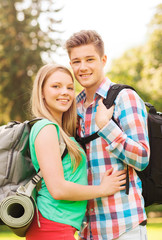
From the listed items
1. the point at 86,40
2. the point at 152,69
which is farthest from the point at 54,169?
the point at 152,69

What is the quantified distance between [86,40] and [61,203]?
1376 mm

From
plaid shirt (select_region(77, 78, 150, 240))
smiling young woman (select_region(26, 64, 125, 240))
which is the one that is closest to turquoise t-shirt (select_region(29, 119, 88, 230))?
smiling young woman (select_region(26, 64, 125, 240))

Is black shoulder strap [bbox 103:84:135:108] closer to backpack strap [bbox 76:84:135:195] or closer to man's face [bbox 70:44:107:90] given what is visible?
backpack strap [bbox 76:84:135:195]

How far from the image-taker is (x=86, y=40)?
9.73ft

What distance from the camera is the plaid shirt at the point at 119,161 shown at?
8.09 feet

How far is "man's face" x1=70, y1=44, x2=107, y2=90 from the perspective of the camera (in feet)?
9.62

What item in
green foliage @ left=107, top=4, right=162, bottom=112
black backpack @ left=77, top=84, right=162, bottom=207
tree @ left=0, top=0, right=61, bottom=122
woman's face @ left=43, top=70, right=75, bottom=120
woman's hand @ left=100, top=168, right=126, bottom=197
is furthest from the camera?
green foliage @ left=107, top=4, right=162, bottom=112

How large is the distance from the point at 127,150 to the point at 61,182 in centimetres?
52

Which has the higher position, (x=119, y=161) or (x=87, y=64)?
(x=87, y=64)

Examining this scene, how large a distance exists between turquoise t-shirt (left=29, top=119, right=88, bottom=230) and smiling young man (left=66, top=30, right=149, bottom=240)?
167 mm

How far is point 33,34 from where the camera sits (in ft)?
64.7

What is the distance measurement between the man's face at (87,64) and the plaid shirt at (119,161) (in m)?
0.18

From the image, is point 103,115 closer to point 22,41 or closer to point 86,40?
point 86,40

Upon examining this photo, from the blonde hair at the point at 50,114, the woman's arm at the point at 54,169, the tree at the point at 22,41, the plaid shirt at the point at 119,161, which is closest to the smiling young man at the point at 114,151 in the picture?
the plaid shirt at the point at 119,161
